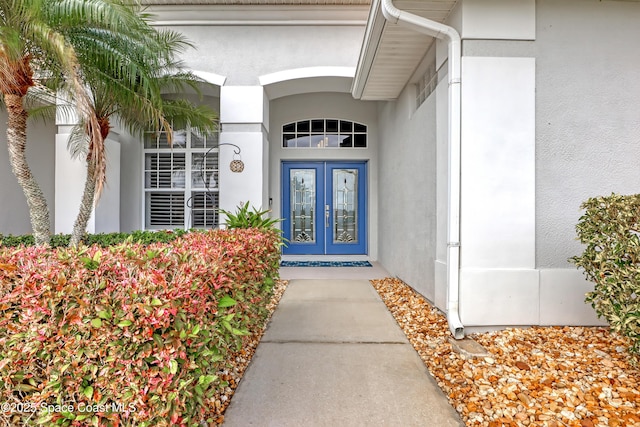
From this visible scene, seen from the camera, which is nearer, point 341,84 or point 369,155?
point 341,84

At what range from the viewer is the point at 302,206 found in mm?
8211

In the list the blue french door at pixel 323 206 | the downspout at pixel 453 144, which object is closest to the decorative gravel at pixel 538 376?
the downspout at pixel 453 144

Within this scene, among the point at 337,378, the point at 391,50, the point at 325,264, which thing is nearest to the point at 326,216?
the point at 325,264

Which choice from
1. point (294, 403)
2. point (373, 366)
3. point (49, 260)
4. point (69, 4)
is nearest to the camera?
point (49, 260)

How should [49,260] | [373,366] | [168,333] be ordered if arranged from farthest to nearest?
[373,366] < [49,260] < [168,333]

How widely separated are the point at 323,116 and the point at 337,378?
6.40 m

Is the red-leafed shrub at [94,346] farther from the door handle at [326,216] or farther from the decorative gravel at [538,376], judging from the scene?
the door handle at [326,216]

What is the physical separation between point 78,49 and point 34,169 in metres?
3.87

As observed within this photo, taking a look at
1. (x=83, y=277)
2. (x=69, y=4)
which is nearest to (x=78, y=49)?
(x=69, y=4)

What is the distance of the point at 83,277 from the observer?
1.63m

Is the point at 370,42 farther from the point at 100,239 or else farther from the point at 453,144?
the point at 100,239

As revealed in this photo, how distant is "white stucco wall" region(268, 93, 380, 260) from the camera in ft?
26.2

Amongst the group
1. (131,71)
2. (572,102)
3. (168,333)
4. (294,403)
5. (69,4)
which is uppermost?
(69,4)

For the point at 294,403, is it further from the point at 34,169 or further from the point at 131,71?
the point at 34,169
